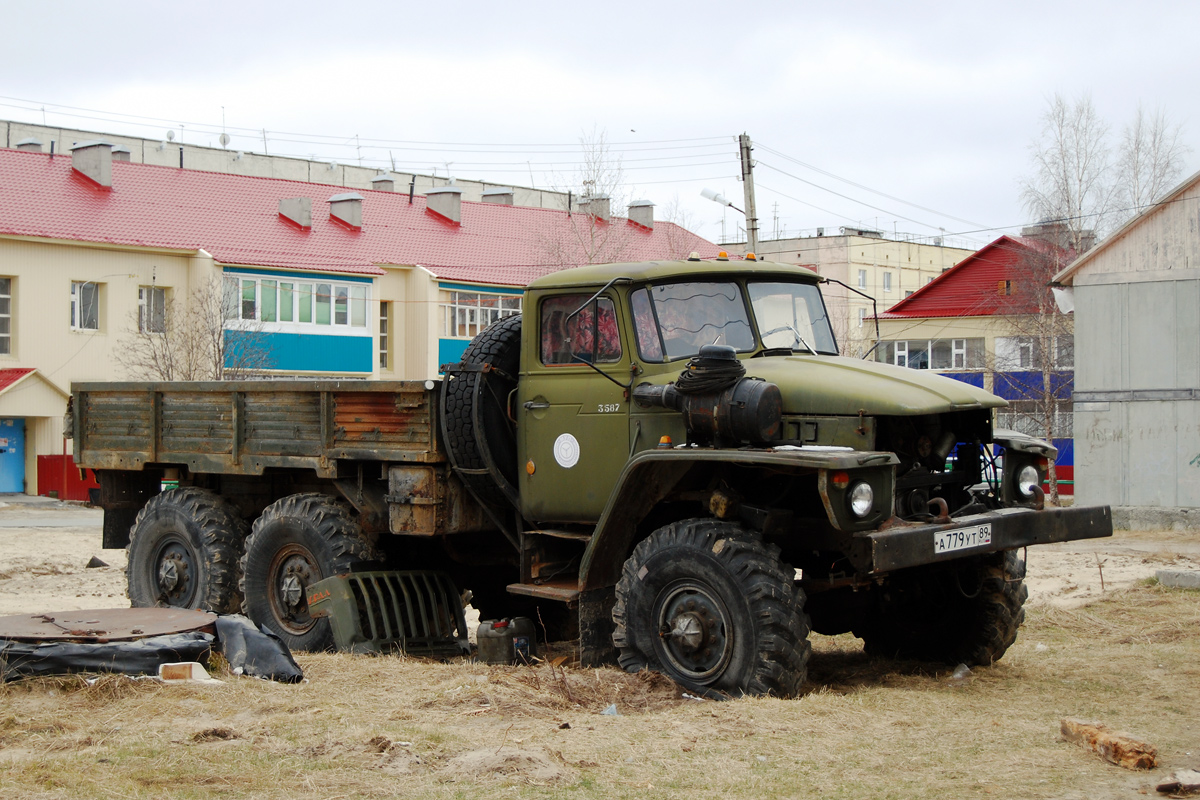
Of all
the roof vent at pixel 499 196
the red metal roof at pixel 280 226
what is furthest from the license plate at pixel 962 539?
the roof vent at pixel 499 196

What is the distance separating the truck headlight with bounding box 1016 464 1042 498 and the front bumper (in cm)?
33

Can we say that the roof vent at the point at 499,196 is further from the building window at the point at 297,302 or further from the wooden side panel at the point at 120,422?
the wooden side panel at the point at 120,422

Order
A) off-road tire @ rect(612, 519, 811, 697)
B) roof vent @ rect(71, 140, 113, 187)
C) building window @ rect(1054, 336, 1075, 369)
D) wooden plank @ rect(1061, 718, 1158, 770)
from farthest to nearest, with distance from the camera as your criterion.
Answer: building window @ rect(1054, 336, 1075, 369) → roof vent @ rect(71, 140, 113, 187) → off-road tire @ rect(612, 519, 811, 697) → wooden plank @ rect(1061, 718, 1158, 770)

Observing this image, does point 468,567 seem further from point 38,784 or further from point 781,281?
point 38,784

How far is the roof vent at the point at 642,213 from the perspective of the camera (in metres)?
47.6

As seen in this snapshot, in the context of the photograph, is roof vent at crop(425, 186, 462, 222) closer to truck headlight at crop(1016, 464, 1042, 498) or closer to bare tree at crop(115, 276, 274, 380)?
bare tree at crop(115, 276, 274, 380)

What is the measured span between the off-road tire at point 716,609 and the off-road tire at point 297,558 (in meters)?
2.73

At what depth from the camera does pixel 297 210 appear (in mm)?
38000

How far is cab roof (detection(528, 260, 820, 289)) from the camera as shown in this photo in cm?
808

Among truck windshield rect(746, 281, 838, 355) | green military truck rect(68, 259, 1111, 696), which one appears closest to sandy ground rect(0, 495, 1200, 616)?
green military truck rect(68, 259, 1111, 696)

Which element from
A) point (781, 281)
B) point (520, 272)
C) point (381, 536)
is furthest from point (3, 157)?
point (781, 281)

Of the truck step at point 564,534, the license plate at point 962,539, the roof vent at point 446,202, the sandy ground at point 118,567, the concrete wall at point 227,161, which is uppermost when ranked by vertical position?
the concrete wall at point 227,161

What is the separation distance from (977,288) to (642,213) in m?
12.1

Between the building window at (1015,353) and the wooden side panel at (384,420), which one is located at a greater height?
the building window at (1015,353)
